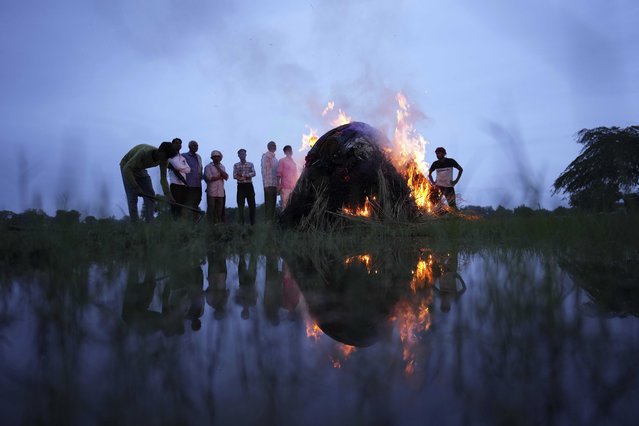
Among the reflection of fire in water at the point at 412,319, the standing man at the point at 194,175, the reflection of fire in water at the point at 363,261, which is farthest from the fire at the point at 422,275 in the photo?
the standing man at the point at 194,175

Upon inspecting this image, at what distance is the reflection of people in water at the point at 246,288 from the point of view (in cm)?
134

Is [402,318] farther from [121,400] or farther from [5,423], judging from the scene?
[5,423]

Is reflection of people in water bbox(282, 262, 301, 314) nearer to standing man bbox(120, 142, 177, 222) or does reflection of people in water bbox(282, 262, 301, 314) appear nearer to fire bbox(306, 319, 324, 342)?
fire bbox(306, 319, 324, 342)

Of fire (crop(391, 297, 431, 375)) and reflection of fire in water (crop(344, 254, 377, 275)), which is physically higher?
reflection of fire in water (crop(344, 254, 377, 275))

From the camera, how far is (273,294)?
155cm

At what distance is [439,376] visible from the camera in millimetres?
760

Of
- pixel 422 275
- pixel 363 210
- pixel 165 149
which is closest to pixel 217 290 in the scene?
pixel 422 275

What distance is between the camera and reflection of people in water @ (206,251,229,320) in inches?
50.7

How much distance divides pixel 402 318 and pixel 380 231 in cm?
399

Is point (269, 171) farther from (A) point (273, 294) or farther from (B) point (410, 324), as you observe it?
(B) point (410, 324)

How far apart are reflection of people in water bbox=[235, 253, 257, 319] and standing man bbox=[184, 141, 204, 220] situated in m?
5.31

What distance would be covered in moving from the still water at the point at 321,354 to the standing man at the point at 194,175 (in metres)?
6.05

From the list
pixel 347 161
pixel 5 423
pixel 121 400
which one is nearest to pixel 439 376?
pixel 121 400

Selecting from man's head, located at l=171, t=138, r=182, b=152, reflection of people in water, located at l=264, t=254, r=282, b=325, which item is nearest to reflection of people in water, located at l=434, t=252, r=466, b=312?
reflection of people in water, located at l=264, t=254, r=282, b=325
